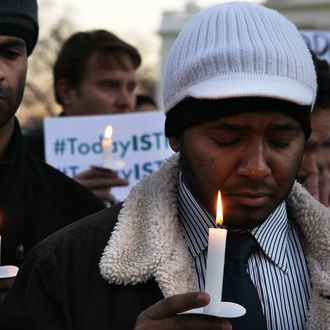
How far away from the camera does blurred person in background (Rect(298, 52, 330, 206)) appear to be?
4039mm

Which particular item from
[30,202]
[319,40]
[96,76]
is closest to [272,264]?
[30,202]

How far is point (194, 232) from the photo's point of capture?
2.81 metres

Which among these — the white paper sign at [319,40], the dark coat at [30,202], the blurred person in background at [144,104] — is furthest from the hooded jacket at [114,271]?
the blurred person in background at [144,104]

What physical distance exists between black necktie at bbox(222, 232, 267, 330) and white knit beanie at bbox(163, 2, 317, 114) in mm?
421

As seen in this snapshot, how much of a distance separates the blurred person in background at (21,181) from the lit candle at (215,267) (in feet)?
5.12

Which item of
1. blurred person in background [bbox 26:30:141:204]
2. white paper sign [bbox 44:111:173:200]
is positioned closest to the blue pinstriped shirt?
white paper sign [bbox 44:111:173:200]

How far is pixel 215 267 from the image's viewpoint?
2076 mm

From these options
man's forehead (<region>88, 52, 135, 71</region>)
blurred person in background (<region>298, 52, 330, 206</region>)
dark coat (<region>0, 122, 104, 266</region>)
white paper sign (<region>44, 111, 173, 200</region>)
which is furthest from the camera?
man's forehead (<region>88, 52, 135, 71</region>)

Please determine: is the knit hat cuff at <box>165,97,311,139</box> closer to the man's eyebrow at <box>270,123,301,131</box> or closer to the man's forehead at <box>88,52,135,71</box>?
the man's eyebrow at <box>270,123,301,131</box>

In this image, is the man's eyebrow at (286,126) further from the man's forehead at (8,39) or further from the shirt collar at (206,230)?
the man's forehead at (8,39)

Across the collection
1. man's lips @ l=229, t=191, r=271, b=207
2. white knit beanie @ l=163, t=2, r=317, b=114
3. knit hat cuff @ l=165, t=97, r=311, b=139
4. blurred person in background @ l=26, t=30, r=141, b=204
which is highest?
blurred person in background @ l=26, t=30, r=141, b=204

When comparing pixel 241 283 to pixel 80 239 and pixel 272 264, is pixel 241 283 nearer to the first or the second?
pixel 272 264

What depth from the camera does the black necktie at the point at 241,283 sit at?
8.50 feet

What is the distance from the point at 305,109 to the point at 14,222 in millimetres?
1339
